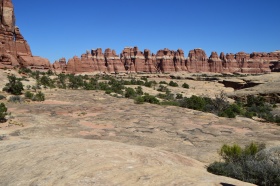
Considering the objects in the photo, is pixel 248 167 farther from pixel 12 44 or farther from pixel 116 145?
pixel 12 44

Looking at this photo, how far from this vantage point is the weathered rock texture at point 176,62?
116 m

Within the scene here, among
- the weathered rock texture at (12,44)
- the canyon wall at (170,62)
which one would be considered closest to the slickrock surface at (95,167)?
the weathered rock texture at (12,44)

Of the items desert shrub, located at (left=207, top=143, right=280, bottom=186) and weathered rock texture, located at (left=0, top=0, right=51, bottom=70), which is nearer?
Result: desert shrub, located at (left=207, top=143, right=280, bottom=186)

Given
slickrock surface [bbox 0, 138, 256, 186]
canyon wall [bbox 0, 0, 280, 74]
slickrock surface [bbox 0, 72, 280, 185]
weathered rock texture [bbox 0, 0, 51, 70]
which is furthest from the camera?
canyon wall [bbox 0, 0, 280, 74]

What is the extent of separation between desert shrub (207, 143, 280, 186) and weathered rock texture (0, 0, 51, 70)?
42971 mm

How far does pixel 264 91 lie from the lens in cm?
2370

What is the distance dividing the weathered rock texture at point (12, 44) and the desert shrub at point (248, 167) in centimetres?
4297

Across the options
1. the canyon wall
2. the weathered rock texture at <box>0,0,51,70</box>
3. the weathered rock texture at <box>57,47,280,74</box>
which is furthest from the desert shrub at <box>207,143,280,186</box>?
the weathered rock texture at <box>57,47,280,74</box>

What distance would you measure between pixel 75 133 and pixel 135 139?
228cm

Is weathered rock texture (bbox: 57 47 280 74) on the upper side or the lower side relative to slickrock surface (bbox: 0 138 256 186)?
upper

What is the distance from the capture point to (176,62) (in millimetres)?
119875

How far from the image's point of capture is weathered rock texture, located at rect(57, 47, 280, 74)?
115812 millimetres

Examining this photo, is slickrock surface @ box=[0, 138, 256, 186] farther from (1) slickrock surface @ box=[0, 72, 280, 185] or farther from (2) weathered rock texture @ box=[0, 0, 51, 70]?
(2) weathered rock texture @ box=[0, 0, 51, 70]

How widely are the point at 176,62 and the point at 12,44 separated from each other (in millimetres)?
81660
